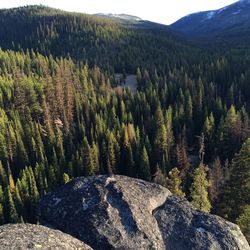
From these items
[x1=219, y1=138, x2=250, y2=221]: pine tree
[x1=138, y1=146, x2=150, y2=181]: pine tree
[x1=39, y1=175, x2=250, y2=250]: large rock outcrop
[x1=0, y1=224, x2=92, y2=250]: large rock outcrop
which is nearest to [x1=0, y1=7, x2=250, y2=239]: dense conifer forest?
[x1=219, y1=138, x2=250, y2=221]: pine tree

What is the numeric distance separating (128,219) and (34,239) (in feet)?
25.1

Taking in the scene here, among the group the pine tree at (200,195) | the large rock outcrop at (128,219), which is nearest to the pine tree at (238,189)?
the pine tree at (200,195)

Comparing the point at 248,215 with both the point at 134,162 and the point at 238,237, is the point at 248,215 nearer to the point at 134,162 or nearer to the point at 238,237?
the point at 238,237

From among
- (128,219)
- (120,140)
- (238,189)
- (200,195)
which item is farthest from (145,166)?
(128,219)

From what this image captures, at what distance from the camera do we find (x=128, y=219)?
29.4 metres

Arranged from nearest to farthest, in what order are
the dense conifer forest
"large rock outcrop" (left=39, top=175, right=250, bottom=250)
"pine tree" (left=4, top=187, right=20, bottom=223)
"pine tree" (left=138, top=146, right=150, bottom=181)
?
"large rock outcrop" (left=39, top=175, right=250, bottom=250) < the dense conifer forest < "pine tree" (left=4, top=187, right=20, bottom=223) < "pine tree" (left=138, top=146, right=150, bottom=181)

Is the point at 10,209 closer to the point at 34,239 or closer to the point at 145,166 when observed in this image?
the point at 145,166

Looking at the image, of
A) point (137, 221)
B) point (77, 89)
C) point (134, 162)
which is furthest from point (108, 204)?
point (77, 89)

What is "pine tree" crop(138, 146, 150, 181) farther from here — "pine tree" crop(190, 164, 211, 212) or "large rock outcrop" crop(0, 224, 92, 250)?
"large rock outcrop" crop(0, 224, 92, 250)

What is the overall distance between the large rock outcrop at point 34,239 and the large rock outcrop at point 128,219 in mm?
2343

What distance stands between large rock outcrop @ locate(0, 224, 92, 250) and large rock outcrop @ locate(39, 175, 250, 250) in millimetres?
2343

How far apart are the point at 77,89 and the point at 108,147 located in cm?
7278

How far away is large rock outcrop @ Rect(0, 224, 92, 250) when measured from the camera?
24.3 metres

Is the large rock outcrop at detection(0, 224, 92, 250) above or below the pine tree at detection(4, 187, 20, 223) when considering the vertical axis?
above
